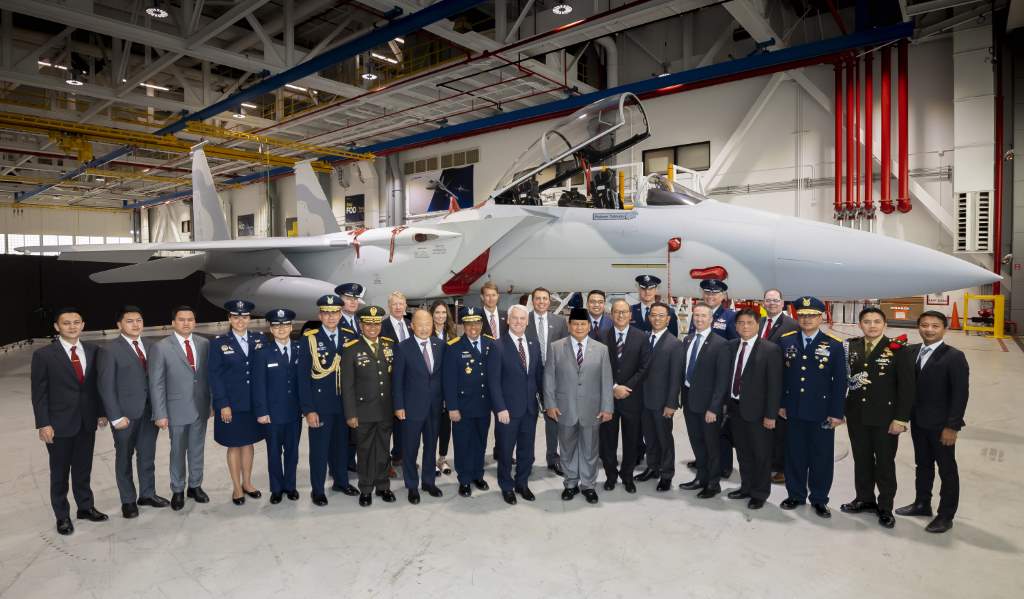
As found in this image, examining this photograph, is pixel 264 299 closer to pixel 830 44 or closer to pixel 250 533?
pixel 250 533

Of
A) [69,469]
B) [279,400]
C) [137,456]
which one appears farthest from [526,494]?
[69,469]

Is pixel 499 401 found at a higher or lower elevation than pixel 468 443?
higher

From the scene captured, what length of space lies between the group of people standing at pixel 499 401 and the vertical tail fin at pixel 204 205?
882 cm

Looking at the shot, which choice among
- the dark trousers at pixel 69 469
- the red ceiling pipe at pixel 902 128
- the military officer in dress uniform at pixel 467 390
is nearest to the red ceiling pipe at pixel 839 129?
the red ceiling pipe at pixel 902 128

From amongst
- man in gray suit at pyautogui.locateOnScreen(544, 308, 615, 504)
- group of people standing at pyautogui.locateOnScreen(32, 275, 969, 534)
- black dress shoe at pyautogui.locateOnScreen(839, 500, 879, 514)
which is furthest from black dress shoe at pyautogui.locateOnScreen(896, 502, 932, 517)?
man in gray suit at pyautogui.locateOnScreen(544, 308, 615, 504)

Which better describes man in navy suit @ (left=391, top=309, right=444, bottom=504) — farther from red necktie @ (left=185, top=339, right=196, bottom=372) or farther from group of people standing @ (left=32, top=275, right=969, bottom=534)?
red necktie @ (left=185, top=339, right=196, bottom=372)

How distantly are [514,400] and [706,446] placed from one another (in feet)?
4.93

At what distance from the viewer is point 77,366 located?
3627 mm

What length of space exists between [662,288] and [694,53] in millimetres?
12410

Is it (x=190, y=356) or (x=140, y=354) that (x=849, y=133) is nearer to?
(x=190, y=356)

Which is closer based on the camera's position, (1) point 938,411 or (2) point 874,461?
(1) point 938,411

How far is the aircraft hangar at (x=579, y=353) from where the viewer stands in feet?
10.7

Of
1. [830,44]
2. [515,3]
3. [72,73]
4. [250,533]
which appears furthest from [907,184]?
[72,73]

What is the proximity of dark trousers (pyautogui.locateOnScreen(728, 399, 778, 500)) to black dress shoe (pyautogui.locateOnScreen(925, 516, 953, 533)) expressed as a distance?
36.4 inches
